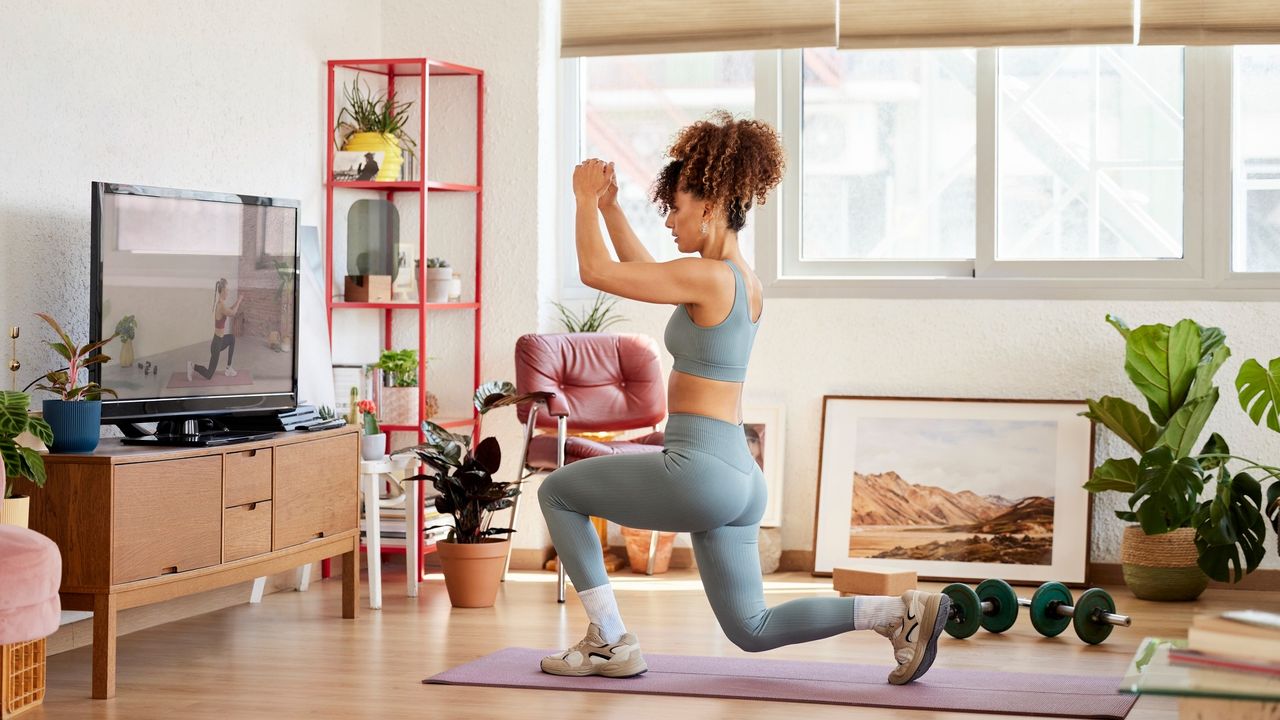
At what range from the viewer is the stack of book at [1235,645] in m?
2.01

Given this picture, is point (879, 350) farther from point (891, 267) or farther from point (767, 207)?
point (767, 207)

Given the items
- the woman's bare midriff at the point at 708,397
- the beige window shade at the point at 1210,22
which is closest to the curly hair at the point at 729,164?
the woman's bare midriff at the point at 708,397

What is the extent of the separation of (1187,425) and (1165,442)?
0.32ft

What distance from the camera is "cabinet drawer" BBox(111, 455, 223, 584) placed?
359 cm

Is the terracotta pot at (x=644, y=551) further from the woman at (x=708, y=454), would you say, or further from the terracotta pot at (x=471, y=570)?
the woman at (x=708, y=454)

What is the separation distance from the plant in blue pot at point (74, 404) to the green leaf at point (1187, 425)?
3.45 meters

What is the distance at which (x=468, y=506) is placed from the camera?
192 inches

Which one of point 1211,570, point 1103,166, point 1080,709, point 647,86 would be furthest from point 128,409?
point 1103,166

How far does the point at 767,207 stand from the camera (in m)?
5.96

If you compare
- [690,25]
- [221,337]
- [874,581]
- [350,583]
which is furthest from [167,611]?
[690,25]

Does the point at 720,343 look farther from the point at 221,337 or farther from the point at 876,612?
the point at 221,337

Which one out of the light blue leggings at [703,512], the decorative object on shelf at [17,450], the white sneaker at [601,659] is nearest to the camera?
the decorative object on shelf at [17,450]

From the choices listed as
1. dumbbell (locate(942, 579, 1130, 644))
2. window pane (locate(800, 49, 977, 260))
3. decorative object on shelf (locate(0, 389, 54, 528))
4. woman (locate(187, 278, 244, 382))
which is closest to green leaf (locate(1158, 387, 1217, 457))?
dumbbell (locate(942, 579, 1130, 644))

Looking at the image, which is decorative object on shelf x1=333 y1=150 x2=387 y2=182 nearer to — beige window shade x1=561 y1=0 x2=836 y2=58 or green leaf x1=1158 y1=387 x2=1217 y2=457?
beige window shade x1=561 y1=0 x2=836 y2=58
